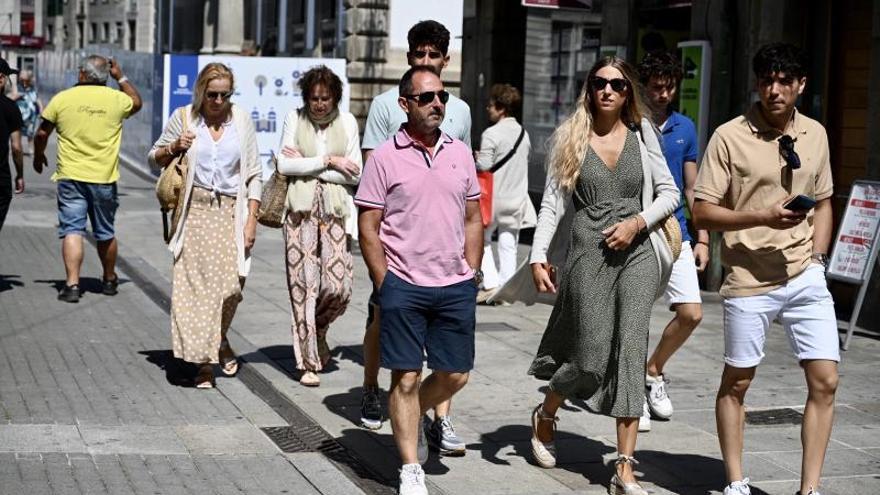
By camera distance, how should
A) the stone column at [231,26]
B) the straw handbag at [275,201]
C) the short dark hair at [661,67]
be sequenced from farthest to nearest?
the stone column at [231,26], the straw handbag at [275,201], the short dark hair at [661,67]

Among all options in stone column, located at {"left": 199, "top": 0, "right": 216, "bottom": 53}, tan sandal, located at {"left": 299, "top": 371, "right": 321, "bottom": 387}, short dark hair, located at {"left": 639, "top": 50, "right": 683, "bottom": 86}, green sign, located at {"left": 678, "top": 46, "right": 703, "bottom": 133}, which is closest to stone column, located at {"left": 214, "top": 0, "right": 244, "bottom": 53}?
stone column, located at {"left": 199, "top": 0, "right": 216, "bottom": 53}

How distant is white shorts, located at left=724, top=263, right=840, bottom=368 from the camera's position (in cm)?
611

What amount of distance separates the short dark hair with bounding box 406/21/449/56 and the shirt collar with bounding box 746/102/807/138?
168 cm

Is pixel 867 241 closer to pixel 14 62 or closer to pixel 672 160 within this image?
pixel 672 160

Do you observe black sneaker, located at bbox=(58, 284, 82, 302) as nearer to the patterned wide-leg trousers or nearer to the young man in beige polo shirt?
the patterned wide-leg trousers

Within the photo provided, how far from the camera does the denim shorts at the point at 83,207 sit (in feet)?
39.8

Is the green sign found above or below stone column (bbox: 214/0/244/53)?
below

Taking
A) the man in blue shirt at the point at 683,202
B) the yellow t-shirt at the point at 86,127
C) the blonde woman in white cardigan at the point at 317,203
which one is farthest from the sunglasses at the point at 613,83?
the yellow t-shirt at the point at 86,127

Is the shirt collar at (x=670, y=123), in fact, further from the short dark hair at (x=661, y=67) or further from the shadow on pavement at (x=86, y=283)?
the shadow on pavement at (x=86, y=283)

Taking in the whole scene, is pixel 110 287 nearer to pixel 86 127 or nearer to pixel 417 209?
pixel 86 127

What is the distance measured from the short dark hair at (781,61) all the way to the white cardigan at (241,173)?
3.46m

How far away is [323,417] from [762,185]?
280cm

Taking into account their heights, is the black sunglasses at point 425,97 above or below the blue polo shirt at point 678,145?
above

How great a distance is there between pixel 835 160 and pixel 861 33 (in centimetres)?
102
